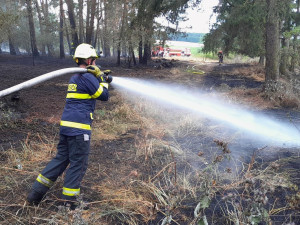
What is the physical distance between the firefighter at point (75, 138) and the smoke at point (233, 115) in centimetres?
179

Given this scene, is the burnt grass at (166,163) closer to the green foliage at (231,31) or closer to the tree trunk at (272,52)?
the tree trunk at (272,52)

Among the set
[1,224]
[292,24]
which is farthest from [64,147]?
[292,24]

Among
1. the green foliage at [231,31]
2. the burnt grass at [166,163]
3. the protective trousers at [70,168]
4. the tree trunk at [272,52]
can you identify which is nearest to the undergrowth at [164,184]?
the burnt grass at [166,163]

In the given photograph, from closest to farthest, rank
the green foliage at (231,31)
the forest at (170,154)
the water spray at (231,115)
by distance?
1. the forest at (170,154)
2. the water spray at (231,115)
3. the green foliage at (231,31)

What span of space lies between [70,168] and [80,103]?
71cm

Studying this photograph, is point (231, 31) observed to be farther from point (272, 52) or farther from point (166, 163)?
point (166, 163)

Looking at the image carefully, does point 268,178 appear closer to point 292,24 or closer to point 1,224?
point 1,224

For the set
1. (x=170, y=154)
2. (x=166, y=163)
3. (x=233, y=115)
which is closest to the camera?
(x=166, y=163)

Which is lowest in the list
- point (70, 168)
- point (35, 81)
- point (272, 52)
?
point (70, 168)

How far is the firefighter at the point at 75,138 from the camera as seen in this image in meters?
2.84

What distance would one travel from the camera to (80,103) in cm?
296

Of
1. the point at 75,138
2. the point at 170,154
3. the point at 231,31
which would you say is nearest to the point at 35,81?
the point at 75,138

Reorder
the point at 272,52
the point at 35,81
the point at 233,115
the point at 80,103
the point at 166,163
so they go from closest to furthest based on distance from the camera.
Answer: the point at 35,81, the point at 80,103, the point at 166,163, the point at 233,115, the point at 272,52

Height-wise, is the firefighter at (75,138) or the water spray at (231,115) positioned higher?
the firefighter at (75,138)
